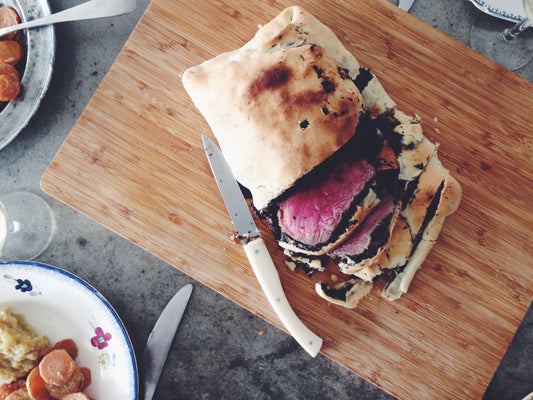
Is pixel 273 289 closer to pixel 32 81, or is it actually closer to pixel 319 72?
pixel 319 72

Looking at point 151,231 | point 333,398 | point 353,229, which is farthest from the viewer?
point 333,398

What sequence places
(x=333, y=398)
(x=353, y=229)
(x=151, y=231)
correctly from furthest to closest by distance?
(x=333, y=398) → (x=151, y=231) → (x=353, y=229)

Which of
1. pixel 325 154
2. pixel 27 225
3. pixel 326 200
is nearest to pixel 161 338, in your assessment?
pixel 27 225

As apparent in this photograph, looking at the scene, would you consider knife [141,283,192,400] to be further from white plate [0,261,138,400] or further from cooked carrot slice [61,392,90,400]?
cooked carrot slice [61,392,90,400]

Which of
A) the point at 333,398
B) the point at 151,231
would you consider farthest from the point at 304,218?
the point at 333,398

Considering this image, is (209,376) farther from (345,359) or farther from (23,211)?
(23,211)
